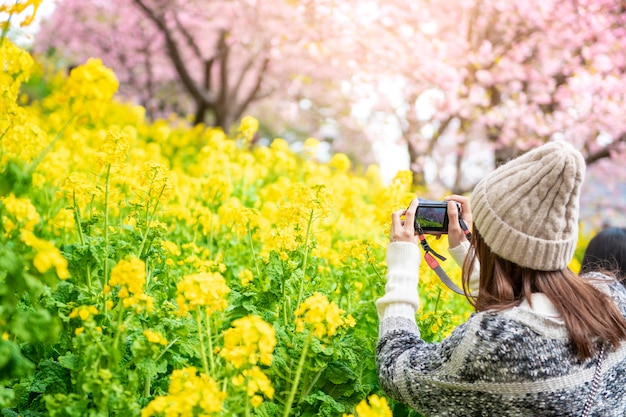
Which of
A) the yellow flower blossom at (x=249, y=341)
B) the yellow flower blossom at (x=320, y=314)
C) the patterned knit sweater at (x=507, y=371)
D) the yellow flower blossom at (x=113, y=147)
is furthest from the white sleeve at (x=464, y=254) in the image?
the yellow flower blossom at (x=113, y=147)

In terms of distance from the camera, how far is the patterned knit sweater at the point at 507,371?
178 cm

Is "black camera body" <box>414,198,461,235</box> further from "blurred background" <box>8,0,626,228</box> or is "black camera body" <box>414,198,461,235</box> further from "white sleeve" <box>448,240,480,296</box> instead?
"blurred background" <box>8,0,626,228</box>

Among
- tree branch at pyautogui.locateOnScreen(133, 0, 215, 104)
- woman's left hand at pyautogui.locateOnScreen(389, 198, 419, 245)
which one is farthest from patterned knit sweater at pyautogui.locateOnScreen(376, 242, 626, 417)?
tree branch at pyautogui.locateOnScreen(133, 0, 215, 104)

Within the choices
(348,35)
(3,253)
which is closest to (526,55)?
(348,35)

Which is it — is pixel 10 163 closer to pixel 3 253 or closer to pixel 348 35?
pixel 3 253

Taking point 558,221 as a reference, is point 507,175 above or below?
above

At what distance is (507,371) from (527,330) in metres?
0.12

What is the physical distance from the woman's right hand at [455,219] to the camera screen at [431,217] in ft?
0.11

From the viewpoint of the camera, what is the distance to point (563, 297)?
188 cm

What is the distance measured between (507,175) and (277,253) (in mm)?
952

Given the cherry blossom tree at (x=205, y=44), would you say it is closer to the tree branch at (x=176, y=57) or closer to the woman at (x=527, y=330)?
the tree branch at (x=176, y=57)

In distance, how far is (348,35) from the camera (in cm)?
805

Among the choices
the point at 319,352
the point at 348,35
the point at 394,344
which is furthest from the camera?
the point at 348,35

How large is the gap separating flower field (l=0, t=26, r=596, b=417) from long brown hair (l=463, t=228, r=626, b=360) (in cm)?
45
